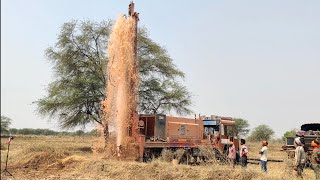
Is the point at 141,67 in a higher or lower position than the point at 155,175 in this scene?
higher

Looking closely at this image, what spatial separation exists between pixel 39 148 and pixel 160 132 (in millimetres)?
7334

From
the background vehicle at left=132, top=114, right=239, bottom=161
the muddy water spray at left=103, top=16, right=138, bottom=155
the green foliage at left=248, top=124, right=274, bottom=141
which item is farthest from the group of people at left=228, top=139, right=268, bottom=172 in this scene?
the green foliage at left=248, top=124, right=274, bottom=141

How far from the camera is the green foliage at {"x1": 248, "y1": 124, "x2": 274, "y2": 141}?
295ft

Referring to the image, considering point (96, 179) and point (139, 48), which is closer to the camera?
point (96, 179)

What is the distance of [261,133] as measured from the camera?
9412cm

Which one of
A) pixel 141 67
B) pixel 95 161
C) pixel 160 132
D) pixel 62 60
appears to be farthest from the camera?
pixel 141 67

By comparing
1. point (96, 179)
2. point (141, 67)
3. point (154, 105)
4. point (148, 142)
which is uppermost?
point (141, 67)

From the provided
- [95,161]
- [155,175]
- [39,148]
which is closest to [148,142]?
[95,161]

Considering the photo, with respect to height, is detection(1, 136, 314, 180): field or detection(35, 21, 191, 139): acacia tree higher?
detection(35, 21, 191, 139): acacia tree

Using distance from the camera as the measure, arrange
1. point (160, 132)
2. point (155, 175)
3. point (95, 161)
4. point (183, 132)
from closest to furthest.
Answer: point (155, 175), point (95, 161), point (160, 132), point (183, 132)

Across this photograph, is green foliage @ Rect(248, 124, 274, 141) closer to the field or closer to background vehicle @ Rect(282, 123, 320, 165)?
background vehicle @ Rect(282, 123, 320, 165)

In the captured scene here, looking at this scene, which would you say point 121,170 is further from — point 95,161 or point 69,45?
point 69,45

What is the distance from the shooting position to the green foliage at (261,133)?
8988 cm

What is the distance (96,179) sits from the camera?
13656 millimetres
